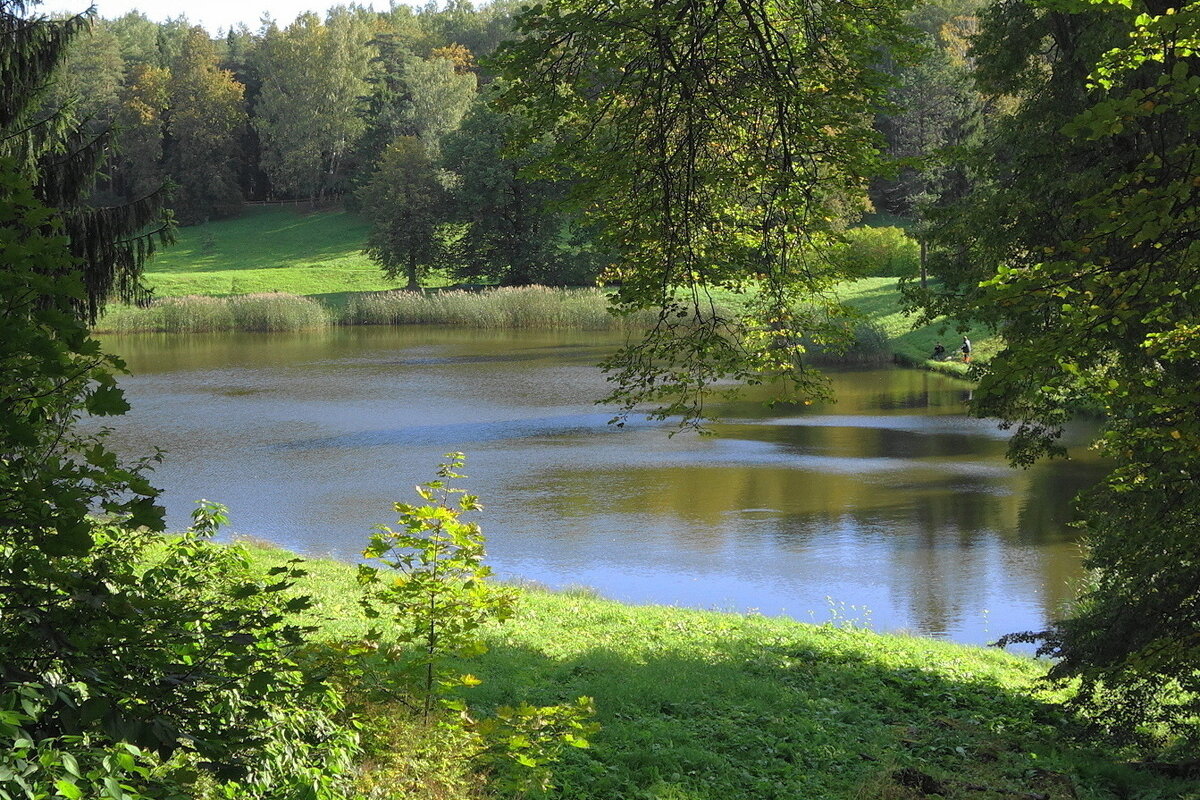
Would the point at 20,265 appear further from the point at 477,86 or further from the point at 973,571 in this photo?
the point at 477,86

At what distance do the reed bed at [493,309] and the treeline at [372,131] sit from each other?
6074mm

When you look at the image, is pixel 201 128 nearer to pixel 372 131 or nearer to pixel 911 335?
pixel 372 131

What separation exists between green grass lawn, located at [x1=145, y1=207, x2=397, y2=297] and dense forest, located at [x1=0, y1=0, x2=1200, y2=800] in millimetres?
43185

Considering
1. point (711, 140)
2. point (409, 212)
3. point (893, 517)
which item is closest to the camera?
point (711, 140)

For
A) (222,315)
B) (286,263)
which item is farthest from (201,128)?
(222,315)

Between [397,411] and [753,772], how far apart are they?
20858 millimetres

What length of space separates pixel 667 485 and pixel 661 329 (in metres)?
11.3

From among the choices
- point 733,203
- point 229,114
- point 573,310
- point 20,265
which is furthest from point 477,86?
point 20,265

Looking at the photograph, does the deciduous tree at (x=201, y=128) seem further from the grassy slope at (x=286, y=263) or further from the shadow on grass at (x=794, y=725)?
the shadow on grass at (x=794, y=725)

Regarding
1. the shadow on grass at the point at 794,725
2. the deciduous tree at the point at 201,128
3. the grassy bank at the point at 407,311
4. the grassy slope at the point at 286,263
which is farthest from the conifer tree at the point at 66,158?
the deciduous tree at the point at 201,128

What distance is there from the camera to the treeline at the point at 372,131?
52719mm

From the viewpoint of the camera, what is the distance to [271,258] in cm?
6284

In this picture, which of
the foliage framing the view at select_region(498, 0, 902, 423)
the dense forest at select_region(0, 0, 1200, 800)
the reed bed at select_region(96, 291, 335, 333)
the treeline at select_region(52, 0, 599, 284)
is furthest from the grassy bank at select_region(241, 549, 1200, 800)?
the treeline at select_region(52, 0, 599, 284)

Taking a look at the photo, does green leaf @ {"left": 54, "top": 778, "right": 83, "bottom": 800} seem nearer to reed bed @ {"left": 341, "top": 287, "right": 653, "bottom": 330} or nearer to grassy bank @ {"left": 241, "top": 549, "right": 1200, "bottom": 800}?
grassy bank @ {"left": 241, "top": 549, "right": 1200, "bottom": 800}
